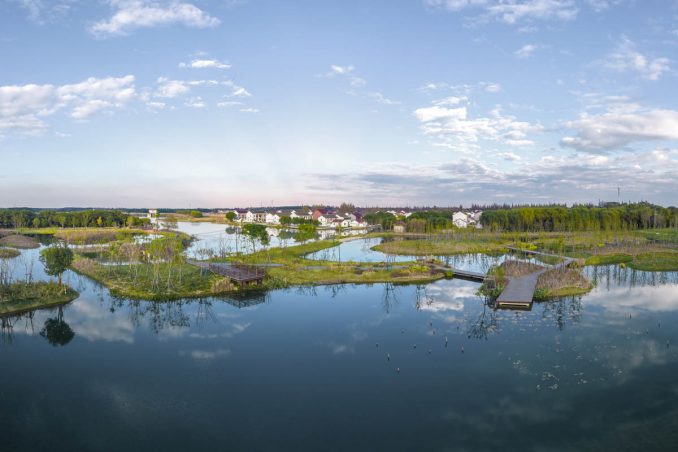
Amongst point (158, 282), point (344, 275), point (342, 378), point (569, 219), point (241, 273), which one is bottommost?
point (342, 378)

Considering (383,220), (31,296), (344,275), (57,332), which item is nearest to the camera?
(57,332)

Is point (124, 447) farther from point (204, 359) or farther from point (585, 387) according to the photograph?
point (585, 387)

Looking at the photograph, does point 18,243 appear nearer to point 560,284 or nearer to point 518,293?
point 518,293

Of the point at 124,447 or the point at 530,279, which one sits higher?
the point at 530,279

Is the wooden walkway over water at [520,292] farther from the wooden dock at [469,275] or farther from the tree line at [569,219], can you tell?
the tree line at [569,219]

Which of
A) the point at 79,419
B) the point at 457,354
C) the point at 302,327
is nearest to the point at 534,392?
the point at 457,354

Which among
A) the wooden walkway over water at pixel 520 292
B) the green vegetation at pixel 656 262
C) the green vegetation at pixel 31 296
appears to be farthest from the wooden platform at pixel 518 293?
the green vegetation at pixel 31 296

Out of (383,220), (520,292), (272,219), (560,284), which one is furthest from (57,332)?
(272,219)
